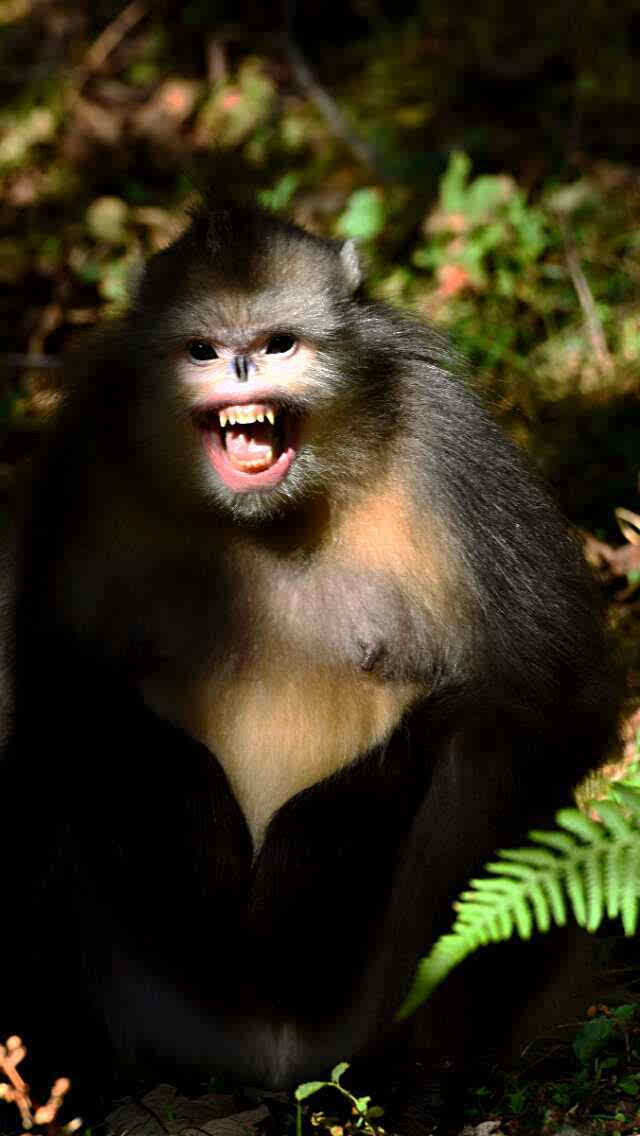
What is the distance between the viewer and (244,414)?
4.31 metres

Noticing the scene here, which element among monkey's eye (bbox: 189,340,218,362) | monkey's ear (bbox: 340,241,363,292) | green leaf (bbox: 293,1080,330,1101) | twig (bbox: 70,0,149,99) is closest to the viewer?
green leaf (bbox: 293,1080,330,1101)

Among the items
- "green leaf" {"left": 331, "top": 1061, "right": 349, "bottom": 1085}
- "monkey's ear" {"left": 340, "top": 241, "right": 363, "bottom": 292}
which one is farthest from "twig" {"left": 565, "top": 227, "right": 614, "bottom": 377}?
"green leaf" {"left": 331, "top": 1061, "right": 349, "bottom": 1085}

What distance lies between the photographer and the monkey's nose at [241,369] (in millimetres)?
4258

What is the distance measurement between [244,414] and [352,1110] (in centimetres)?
168

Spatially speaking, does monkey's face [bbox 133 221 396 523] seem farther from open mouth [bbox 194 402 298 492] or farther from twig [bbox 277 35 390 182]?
twig [bbox 277 35 390 182]

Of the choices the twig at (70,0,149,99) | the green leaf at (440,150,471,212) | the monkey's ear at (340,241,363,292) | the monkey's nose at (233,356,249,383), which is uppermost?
the twig at (70,0,149,99)

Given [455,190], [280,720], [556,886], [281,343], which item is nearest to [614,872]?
[556,886]

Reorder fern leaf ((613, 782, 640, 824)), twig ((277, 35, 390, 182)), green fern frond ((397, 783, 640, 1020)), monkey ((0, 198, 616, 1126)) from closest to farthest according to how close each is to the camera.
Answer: green fern frond ((397, 783, 640, 1020))
fern leaf ((613, 782, 640, 824))
monkey ((0, 198, 616, 1126))
twig ((277, 35, 390, 182))

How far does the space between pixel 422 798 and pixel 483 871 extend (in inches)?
9.5

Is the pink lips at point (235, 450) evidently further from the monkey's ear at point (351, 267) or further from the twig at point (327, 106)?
the twig at point (327, 106)

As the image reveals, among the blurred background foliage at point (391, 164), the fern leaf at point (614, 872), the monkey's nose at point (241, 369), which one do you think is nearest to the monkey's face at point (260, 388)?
the monkey's nose at point (241, 369)

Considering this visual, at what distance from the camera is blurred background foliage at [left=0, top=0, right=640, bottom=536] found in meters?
7.47

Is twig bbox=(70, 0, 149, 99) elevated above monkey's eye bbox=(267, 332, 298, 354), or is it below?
above

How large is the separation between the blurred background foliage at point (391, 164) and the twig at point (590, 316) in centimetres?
1
